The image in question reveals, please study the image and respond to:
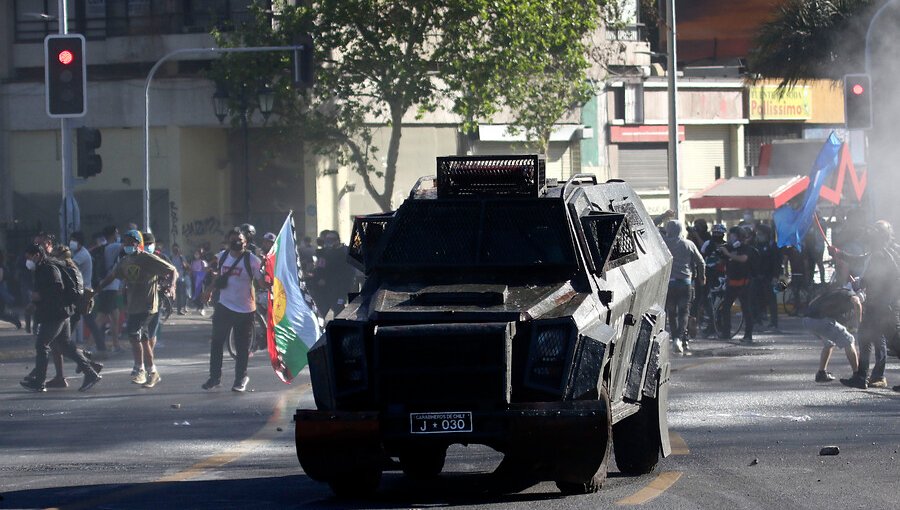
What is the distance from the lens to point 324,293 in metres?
22.0

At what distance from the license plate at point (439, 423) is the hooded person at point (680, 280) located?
36.4 feet

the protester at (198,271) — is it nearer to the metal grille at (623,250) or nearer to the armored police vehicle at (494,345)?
the armored police vehicle at (494,345)

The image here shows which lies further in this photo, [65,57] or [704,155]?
[704,155]

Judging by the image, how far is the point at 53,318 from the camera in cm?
1691

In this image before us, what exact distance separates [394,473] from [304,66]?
65.6 ft

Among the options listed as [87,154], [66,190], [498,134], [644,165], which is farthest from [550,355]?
[644,165]

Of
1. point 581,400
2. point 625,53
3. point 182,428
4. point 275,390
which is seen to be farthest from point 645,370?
point 625,53

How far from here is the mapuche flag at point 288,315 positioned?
51.5ft

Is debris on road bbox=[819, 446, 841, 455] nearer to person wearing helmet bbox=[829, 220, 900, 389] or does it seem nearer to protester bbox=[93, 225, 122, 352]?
person wearing helmet bbox=[829, 220, 900, 389]

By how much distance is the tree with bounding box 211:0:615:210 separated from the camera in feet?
109

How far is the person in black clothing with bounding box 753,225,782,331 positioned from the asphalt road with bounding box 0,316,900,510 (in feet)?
18.4

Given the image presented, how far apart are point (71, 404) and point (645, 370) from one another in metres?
7.75

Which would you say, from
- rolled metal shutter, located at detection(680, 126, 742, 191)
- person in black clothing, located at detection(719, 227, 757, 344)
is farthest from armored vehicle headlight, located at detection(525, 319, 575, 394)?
rolled metal shutter, located at detection(680, 126, 742, 191)

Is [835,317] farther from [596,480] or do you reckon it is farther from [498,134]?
[498,134]
